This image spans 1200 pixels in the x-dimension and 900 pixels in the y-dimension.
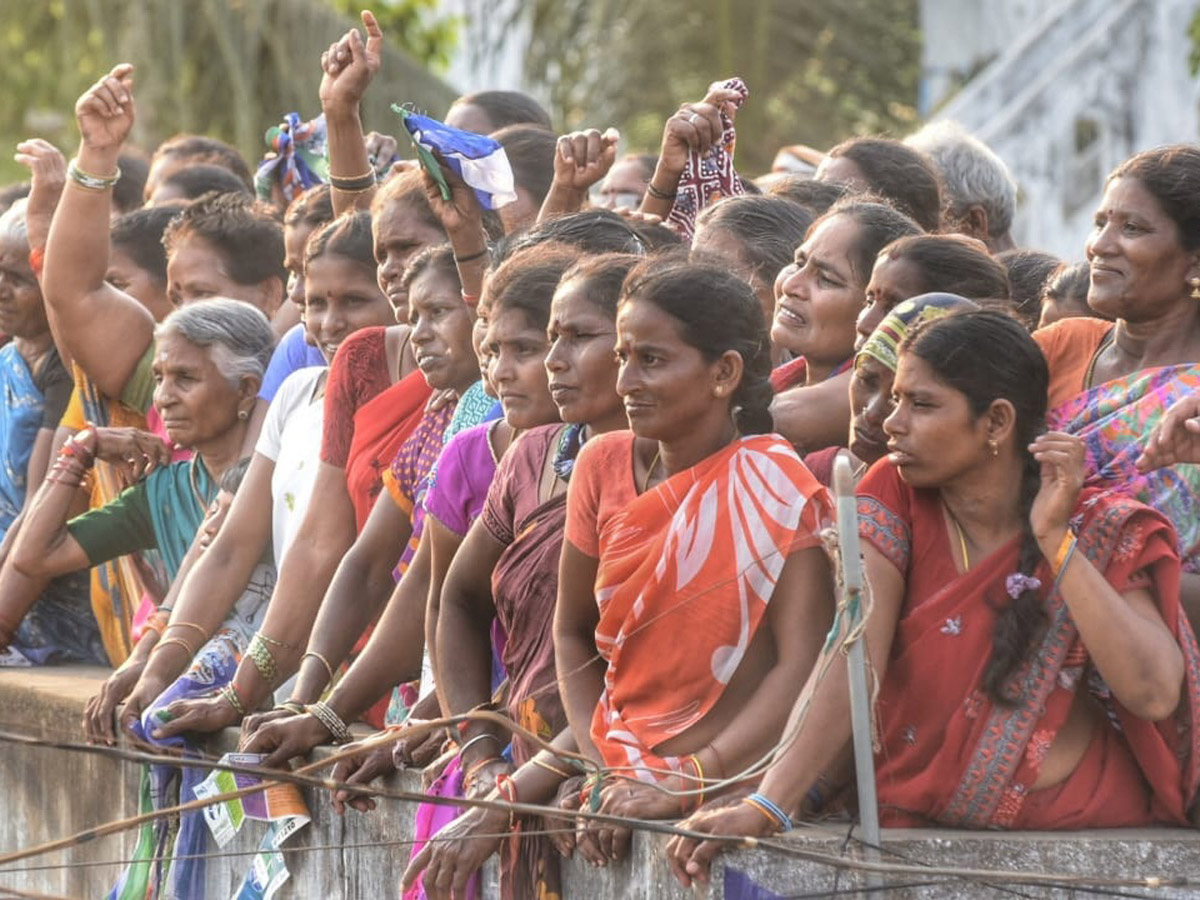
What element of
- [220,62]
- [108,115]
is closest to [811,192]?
[108,115]

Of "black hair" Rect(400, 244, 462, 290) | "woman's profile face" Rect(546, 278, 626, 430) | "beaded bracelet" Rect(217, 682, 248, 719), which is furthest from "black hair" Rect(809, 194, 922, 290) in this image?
"beaded bracelet" Rect(217, 682, 248, 719)

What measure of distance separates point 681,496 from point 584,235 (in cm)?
107

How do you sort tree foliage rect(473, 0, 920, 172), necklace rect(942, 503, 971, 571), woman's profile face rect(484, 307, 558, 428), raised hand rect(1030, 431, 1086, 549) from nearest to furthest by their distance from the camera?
raised hand rect(1030, 431, 1086, 549)
necklace rect(942, 503, 971, 571)
woman's profile face rect(484, 307, 558, 428)
tree foliage rect(473, 0, 920, 172)

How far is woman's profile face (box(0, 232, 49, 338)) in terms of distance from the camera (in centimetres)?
782

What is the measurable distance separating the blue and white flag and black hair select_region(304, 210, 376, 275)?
20.2 inches

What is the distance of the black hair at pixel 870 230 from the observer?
5.05 metres

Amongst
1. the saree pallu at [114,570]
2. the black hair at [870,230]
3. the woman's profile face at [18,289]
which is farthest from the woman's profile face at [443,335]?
the woman's profile face at [18,289]

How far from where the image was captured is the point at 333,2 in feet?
57.0

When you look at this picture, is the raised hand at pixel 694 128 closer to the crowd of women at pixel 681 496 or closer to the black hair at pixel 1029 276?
the crowd of women at pixel 681 496

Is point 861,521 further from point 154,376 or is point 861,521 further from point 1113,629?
point 154,376

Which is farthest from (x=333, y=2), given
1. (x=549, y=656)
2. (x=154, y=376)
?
(x=549, y=656)

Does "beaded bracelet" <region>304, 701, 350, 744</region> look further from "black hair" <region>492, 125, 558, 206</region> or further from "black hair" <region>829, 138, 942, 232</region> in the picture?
"black hair" <region>829, 138, 942, 232</region>

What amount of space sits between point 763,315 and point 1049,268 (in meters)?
1.42

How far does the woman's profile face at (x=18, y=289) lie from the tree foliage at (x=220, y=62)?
5.71m
